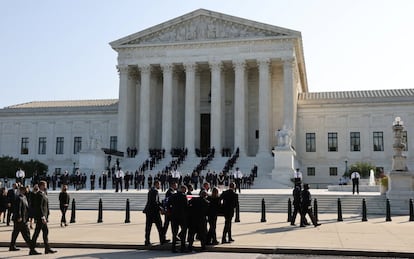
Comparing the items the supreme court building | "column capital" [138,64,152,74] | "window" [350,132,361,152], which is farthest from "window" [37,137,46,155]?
"window" [350,132,361,152]

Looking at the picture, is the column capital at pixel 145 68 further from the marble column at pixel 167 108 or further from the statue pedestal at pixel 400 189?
the statue pedestal at pixel 400 189

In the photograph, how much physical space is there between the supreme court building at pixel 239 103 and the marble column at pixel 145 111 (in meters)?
0.12

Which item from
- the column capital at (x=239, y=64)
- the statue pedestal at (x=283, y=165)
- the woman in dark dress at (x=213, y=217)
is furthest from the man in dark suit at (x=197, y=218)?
the column capital at (x=239, y=64)

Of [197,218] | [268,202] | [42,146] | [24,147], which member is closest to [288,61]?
[268,202]

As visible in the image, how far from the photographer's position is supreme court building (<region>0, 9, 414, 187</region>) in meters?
55.4

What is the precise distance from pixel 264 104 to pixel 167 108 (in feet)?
38.5

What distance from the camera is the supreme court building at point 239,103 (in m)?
55.4

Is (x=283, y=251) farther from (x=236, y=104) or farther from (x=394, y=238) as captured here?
(x=236, y=104)

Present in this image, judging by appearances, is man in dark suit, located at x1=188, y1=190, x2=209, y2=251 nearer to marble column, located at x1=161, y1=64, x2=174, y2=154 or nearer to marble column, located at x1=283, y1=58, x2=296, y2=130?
marble column, located at x1=283, y1=58, x2=296, y2=130

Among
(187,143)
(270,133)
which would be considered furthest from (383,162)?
(187,143)

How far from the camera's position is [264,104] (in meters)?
55.2

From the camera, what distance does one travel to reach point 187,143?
2228 inches

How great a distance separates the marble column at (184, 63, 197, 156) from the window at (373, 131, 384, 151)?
22564mm

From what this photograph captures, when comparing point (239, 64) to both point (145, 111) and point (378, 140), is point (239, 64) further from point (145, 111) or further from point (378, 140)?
point (378, 140)
